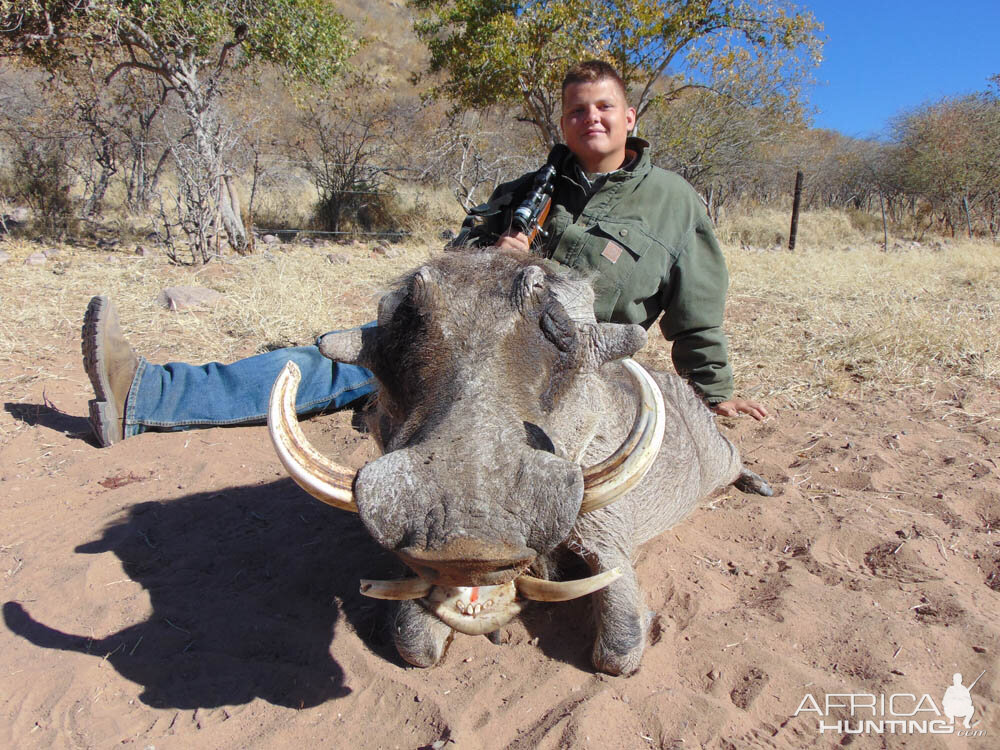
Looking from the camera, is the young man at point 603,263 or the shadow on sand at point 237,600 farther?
the young man at point 603,263

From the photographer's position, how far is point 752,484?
9.75 feet

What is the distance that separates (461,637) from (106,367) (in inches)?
93.2


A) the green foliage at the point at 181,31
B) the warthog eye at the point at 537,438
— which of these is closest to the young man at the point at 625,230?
the warthog eye at the point at 537,438

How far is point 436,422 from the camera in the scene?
140cm

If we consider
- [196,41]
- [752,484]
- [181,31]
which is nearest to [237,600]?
[752,484]

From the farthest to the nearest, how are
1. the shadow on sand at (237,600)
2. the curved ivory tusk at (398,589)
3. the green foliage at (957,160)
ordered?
the green foliage at (957,160)
the shadow on sand at (237,600)
the curved ivory tusk at (398,589)

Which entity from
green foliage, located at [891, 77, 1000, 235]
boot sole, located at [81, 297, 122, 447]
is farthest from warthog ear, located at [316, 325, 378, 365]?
green foliage, located at [891, 77, 1000, 235]

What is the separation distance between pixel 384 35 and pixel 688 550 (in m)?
49.2

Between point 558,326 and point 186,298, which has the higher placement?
point 558,326

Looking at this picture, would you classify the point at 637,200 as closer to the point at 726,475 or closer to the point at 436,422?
the point at 726,475

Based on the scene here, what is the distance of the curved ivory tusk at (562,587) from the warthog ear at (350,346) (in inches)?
32.2

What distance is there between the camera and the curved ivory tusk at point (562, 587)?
140 cm

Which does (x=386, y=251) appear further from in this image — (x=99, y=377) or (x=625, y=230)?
(x=625, y=230)

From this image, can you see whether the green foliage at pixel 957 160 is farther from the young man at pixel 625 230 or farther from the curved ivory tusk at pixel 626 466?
the curved ivory tusk at pixel 626 466
